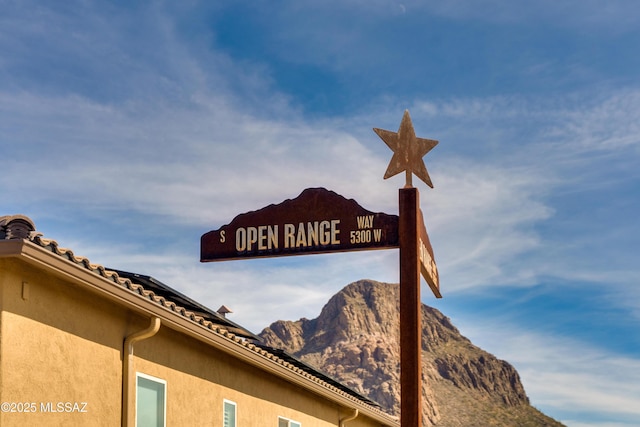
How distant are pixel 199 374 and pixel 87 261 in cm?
453

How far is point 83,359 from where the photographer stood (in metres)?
11.4

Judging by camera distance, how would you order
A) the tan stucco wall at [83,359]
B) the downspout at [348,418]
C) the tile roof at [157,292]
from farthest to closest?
the downspout at [348,418] → the tan stucco wall at [83,359] → the tile roof at [157,292]

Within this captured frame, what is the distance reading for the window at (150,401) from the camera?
42.0 feet

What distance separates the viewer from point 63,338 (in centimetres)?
1097

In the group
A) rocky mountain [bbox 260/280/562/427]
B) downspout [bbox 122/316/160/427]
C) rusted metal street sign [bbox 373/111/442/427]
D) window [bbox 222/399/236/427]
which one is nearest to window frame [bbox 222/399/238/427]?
window [bbox 222/399/236/427]

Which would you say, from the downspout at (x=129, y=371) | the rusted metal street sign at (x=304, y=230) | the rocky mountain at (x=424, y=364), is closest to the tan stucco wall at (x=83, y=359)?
the downspout at (x=129, y=371)

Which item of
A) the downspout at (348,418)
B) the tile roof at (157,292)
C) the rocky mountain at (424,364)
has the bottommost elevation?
the downspout at (348,418)

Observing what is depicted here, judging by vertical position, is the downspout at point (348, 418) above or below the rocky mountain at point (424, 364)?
below

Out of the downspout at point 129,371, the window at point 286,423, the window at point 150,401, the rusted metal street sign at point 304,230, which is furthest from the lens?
the window at point 286,423

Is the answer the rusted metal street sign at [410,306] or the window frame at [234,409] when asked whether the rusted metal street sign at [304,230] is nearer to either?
the rusted metal street sign at [410,306]

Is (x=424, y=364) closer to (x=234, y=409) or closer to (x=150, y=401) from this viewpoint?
(x=234, y=409)

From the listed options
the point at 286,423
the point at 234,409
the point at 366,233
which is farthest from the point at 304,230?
the point at 286,423

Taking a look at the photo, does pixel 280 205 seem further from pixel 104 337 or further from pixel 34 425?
pixel 34 425

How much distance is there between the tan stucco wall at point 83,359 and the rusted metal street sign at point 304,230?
6.55ft
